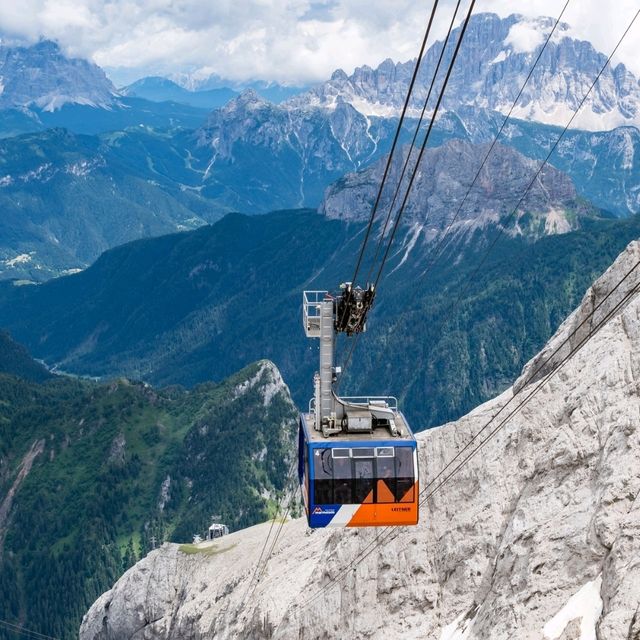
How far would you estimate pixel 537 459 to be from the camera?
7362 cm

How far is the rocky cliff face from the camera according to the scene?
191 ft

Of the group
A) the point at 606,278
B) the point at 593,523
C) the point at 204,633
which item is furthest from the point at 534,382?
the point at 204,633

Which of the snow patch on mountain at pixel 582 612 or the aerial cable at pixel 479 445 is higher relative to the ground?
the aerial cable at pixel 479 445

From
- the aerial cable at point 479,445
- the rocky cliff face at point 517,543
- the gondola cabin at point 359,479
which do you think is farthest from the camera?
the aerial cable at point 479,445

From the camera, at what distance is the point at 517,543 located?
66.9 meters

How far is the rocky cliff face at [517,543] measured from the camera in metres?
58.1

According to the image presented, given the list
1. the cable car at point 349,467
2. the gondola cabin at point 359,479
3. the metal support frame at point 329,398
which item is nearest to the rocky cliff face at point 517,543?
the cable car at point 349,467

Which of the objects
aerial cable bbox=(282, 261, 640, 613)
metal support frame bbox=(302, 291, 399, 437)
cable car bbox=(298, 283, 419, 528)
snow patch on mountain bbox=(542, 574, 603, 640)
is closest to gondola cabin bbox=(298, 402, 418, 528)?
cable car bbox=(298, 283, 419, 528)

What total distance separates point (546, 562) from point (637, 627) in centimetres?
1648

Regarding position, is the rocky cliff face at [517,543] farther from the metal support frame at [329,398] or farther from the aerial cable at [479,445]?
the metal support frame at [329,398]

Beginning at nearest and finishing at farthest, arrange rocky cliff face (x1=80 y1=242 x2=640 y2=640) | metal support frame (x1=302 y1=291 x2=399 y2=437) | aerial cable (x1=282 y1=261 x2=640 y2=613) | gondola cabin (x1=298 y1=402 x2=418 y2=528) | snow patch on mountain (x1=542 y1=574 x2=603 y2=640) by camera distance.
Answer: snow patch on mountain (x1=542 y1=574 x2=603 y2=640), rocky cliff face (x1=80 y1=242 x2=640 y2=640), metal support frame (x1=302 y1=291 x2=399 y2=437), gondola cabin (x1=298 y1=402 x2=418 y2=528), aerial cable (x1=282 y1=261 x2=640 y2=613)

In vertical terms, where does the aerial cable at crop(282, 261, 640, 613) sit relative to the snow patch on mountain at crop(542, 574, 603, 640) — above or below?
above

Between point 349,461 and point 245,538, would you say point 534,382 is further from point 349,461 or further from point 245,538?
point 245,538

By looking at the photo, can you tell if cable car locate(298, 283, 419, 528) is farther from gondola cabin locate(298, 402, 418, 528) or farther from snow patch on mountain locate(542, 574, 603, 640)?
snow patch on mountain locate(542, 574, 603, 640)
